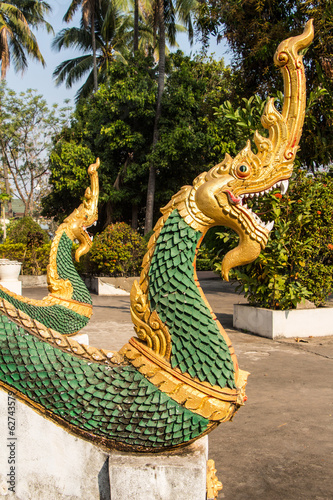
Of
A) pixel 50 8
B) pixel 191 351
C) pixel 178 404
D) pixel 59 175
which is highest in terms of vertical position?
pixel 50 8

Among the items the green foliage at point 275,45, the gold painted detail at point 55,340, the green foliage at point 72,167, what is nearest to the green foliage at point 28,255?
the green foliage at point 72,167

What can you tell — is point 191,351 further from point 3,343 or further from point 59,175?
point 59,175

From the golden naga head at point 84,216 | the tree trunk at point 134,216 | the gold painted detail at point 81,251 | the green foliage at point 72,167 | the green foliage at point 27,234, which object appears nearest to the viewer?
the gold painted detail at point 81,251

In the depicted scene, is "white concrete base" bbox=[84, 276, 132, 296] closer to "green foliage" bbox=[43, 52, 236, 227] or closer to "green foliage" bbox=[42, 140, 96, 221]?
"green foliage" bbox=[43, 52, 236, 227]

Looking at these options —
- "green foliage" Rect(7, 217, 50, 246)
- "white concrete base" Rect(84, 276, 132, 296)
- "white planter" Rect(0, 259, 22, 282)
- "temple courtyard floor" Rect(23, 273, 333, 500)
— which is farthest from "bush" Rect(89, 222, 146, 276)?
"temple courtyard floor" Rect(23, 273, 333, 500)

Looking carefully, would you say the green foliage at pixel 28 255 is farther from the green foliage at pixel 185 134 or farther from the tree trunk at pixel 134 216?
the green foliage at pixel 185 134

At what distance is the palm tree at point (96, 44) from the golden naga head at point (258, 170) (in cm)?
2206

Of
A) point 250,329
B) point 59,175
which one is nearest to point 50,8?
point 59,175

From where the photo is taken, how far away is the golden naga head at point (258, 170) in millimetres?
1877

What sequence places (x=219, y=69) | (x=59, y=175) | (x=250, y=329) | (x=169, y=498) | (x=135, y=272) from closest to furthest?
(x=169, y=498) → (x=250, y=329) → (x=135, y=272) → (x=59, y=175) → (x=219, y=69)

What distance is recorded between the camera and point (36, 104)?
23484 millimetres

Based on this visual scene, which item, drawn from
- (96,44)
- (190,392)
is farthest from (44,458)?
(96,44)

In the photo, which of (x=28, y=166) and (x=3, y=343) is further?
(x=28, y=166)

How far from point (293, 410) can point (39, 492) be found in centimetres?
245
